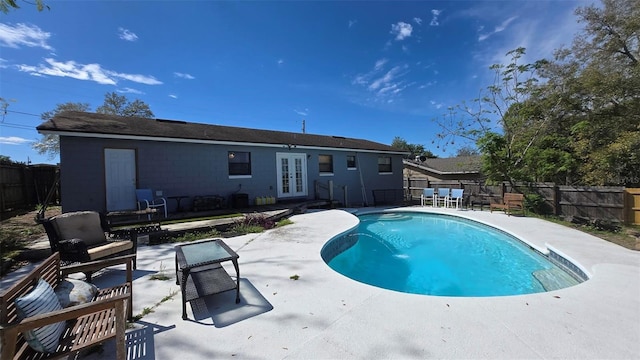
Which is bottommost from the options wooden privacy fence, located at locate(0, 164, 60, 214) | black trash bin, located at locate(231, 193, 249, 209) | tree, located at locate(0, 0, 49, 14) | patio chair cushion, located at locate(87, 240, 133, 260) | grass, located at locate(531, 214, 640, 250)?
grass, located at locate(531, 214, 640, 250)

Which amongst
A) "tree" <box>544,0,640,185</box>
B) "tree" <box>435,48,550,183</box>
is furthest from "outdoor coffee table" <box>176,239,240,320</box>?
"tree" <box>544,0,640,185</box>

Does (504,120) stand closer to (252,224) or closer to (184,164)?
(252,224)

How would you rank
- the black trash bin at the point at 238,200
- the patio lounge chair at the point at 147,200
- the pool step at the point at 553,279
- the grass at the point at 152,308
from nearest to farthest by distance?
the grass at the point at 152,308 < the pool step at the point at 553,279 < the patio lounge chair at the point at 147,200 < the black trash bin at the point at 238,200

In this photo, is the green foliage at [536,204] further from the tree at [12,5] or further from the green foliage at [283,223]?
the tree at [12,5]

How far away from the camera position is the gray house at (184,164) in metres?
8.18

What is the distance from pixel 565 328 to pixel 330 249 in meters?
4.60

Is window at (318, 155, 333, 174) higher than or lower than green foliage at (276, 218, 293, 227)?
higher

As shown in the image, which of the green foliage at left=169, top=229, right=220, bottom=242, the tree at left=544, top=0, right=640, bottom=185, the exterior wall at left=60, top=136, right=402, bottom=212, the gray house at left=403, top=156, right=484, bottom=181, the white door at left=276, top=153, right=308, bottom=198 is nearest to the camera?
the green foliage at left=169, top=229, right=220, bottom=242

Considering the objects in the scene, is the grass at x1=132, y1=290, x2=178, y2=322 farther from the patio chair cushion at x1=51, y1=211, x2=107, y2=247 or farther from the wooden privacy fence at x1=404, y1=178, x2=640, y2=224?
the wooden privacy fence at x1=404, y1=178, x2=640, y2=224

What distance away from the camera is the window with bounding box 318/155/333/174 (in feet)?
48.1

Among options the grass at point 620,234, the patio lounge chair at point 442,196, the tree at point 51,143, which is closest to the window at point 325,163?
the patio lounge chair at point 442,196

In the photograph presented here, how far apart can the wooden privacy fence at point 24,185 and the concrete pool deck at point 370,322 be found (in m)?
11.5

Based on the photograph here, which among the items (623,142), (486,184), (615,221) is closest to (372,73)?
(486,184)

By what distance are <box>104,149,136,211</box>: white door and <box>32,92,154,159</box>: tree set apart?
24.4 metres
